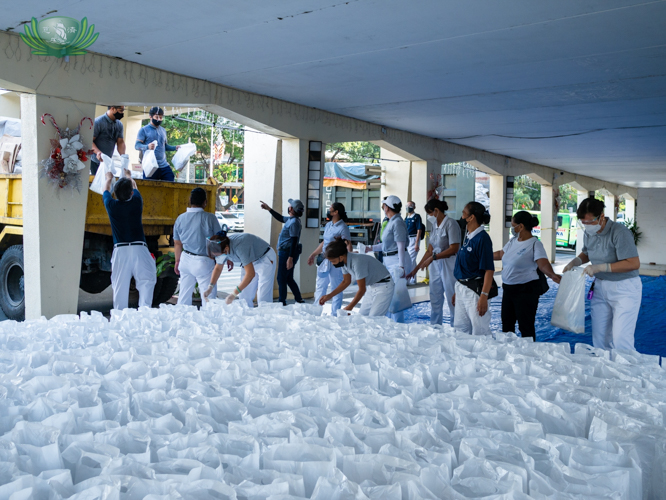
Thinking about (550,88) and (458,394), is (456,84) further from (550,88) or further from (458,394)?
(458,394)

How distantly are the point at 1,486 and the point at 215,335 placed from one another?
163cm

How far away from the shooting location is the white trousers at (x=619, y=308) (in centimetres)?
450

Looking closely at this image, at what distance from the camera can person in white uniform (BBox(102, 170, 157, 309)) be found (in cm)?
565

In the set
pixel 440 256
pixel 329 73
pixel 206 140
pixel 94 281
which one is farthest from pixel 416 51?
pixel 206 140

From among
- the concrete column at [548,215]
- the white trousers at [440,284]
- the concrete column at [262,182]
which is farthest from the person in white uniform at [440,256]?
the concrete column at [548,215]

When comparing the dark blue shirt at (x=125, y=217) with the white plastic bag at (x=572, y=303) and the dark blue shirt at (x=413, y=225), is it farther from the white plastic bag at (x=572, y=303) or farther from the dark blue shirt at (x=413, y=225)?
the dark blue shirt at (x=413, y=225)

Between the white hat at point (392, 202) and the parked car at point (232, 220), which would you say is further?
the parked car at point (232, 220)

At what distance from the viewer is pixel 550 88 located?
7406mm

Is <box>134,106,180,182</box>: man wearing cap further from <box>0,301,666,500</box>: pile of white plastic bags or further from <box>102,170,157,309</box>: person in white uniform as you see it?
<box>0,301,666,500</box>: pile of white plastic bags

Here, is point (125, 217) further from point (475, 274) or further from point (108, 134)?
point (475, 274)

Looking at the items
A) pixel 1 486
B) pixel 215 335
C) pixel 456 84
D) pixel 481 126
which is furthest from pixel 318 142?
pixel 1 486

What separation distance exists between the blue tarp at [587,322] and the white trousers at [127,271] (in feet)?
11.8

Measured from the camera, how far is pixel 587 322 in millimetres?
7859

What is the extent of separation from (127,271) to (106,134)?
206 centimetres
